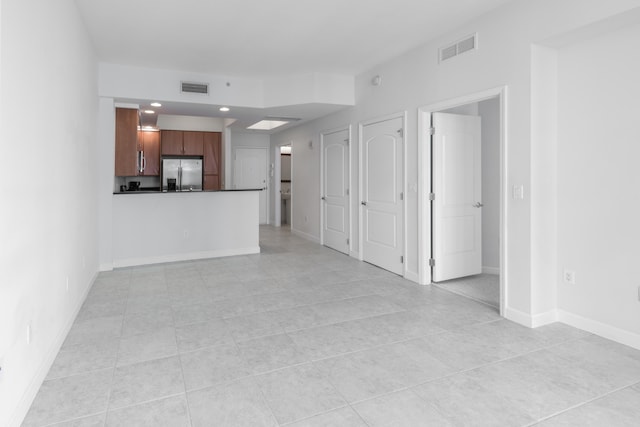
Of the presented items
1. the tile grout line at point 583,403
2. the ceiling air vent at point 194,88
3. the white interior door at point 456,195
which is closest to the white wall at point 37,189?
the ceiling air vent at point 194,88

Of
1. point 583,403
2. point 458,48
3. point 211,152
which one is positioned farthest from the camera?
point 211,152

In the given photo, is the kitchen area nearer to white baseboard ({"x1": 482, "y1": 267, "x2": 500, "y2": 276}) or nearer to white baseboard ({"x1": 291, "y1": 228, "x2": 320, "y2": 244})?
white baseboard ({"x1": 291, "y1": 228, "x2": 320, "y2": 244})

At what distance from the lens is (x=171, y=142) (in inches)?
334

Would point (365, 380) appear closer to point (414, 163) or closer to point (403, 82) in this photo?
point (414, 163)

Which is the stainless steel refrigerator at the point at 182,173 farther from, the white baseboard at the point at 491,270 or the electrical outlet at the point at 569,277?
the electrical outlet at the point at 569,277

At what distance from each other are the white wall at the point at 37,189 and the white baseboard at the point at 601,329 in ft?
12.2

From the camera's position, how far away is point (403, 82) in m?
4.61

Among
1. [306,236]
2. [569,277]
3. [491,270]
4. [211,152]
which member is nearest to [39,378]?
[569,277]

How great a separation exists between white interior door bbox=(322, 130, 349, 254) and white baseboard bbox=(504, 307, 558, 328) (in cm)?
309

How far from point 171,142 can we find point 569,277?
7714mm

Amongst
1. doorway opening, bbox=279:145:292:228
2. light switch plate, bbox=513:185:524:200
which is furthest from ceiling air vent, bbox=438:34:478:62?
doorway opening, bbox=279:145:292:228

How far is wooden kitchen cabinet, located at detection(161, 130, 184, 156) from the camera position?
8406mm

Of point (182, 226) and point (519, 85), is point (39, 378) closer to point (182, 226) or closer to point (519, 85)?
Result: point (182, 226)

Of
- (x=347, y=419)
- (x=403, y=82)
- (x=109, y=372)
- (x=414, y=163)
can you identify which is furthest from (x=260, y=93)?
(x=347, y=419)
